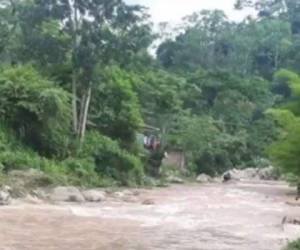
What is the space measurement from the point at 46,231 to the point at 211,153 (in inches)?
1069

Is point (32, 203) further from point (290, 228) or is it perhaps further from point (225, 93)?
point (225, 93)

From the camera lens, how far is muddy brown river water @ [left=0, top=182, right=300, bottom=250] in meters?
12.3

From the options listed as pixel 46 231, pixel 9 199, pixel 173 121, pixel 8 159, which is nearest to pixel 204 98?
pixel 173 121

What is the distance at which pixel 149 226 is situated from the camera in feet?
49.7

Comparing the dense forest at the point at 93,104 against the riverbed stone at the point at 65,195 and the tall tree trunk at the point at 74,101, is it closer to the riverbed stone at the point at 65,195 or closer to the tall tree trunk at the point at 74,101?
the tall tree trunk at the point at 74,101

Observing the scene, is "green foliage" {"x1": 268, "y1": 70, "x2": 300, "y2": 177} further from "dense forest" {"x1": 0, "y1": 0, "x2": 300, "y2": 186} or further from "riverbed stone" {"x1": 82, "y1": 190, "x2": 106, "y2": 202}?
"riverbed stone" {"x1": 82, "y1": 190, "x2": 106, "y2": 202}

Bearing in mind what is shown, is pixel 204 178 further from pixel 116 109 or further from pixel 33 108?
pixel 33 108

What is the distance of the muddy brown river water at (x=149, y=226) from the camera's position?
1227cm

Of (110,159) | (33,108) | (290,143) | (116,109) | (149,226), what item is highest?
(116,109)

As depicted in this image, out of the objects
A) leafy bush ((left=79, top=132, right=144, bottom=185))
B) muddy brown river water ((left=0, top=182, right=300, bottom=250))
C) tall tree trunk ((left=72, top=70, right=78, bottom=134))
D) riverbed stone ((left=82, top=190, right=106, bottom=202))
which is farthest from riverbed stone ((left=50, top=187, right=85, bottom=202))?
Result: tall tree trunk ((left=72, top=70, right=78, bottom=134))

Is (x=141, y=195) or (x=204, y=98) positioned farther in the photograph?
(x=204, y=98)

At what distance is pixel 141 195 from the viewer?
24344mm

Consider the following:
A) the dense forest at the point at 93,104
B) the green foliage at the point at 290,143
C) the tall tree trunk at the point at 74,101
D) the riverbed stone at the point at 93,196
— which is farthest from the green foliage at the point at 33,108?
the green foliage at the point at 290,143

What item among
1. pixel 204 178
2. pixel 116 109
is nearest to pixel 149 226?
pixel 116 109
